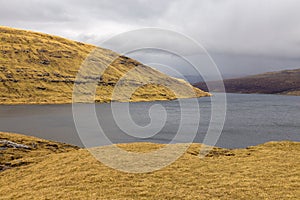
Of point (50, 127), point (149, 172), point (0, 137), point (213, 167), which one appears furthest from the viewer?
point (50, 127)

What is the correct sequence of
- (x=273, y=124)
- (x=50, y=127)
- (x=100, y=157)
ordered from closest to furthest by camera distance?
(x=100, y=157) < (x=50, y=127) < (x=273, y=124)

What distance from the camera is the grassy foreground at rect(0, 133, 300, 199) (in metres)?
21.9

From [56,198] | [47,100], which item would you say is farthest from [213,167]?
[47,100]

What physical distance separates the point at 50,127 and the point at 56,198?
80224 millimetres

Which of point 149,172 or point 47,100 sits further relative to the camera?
point 47,100

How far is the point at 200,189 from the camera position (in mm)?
22828

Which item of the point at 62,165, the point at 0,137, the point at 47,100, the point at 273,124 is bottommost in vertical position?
the point at 273,124

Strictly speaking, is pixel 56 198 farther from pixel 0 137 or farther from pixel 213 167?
pixel 0 137

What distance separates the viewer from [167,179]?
25438 mm

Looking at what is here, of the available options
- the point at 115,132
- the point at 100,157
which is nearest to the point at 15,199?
the point at 100,157

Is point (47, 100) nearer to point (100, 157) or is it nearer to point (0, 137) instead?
point (0, 137)

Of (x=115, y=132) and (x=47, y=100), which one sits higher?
(x=47, y=100)

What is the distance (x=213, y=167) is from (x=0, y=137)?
4084cm

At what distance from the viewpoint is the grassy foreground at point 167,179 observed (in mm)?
21938
